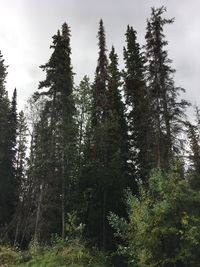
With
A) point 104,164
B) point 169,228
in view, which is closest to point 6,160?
point 104,164

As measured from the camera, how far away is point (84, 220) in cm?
3444

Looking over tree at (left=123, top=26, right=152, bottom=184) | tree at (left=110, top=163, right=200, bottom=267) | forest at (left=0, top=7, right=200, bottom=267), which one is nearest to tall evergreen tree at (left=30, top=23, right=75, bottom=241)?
forest at (left=0, top=7, right=200, bottom=267)

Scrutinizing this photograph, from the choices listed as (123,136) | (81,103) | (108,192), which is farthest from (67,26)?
(108,192)

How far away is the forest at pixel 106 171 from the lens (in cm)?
2362

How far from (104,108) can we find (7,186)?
44.6 ft

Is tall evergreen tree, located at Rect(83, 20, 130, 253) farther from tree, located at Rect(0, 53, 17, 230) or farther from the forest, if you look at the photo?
tree, located at Rect(0, 53, 17, 230)

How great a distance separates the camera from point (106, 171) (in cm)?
3441

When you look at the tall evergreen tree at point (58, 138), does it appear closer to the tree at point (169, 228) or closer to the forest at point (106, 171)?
the forest at point (106, 171)

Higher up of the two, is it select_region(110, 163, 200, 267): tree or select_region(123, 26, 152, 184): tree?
select_region(123, 26, 152, 184): tree

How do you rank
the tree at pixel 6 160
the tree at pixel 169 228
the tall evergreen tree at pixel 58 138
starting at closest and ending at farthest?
the tree at pixel 169 228 < the tall evergreen tree at pixel 58 138 < the tree at pixel 6 160

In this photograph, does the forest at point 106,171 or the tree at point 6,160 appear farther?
the tree at point 6,160

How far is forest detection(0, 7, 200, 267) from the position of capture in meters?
23.6

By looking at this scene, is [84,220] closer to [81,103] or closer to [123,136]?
[123,136]

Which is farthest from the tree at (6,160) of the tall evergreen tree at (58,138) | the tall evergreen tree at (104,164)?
the tall evergreen tree at (104,164)
